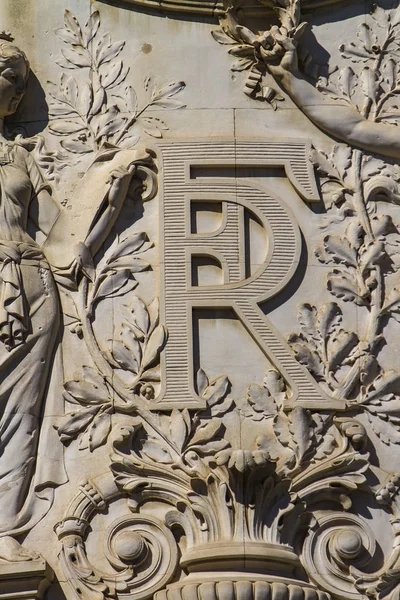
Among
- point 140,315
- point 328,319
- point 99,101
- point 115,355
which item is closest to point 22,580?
point 115,355

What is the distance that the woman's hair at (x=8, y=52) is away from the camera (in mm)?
11211

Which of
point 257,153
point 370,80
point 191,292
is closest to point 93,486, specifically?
point 191,292

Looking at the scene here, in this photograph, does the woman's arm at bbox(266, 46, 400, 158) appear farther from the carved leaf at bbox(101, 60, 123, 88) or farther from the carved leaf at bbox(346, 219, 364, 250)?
the carved leaf at bbox(101, 60, 123, 88)

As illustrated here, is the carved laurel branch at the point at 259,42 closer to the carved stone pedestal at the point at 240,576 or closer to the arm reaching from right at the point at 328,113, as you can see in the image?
the arm reaching from right at the point at 328,113

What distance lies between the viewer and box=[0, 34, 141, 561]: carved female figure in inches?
417

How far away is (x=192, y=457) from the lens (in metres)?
10.6

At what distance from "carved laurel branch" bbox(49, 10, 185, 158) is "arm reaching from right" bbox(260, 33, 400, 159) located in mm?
659

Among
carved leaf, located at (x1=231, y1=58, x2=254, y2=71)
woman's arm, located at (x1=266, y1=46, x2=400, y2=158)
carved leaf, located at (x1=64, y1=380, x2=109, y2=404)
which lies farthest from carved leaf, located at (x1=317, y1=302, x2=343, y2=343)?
carved leaf, located at (x1=231, y1=58, x2=254, y2=71)

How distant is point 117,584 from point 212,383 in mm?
1304

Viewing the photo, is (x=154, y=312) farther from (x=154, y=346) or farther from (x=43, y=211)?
(x=43, y=211)

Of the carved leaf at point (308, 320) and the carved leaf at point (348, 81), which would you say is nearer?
the carved leaf at point (308, 320)

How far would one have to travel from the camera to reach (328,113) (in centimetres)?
1129

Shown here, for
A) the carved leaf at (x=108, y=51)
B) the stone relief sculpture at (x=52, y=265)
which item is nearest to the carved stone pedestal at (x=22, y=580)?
the stone relief sculpture at (x=52, y=265)

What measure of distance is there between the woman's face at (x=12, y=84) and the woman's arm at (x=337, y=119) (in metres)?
1.59
